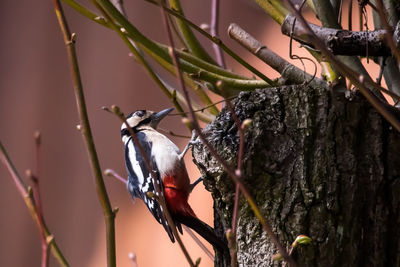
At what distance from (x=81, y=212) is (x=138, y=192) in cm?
47

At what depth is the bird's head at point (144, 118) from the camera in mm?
2773

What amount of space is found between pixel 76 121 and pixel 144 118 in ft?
1.22

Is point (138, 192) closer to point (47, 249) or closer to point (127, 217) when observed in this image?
point (127, 217)

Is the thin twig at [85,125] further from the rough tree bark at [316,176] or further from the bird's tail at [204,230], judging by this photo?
the bird's tail at [204,230]

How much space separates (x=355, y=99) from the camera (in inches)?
57.4

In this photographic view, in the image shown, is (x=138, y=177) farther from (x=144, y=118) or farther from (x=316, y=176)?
Result: (x=316, y=176)

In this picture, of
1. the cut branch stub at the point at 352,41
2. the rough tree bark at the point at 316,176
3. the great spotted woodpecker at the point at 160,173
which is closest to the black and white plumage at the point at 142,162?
the great spotted woodpecker at the point at 160,173

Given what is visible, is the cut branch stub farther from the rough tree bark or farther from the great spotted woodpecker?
the great spotted woodpecker

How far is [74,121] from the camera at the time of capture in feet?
10.0

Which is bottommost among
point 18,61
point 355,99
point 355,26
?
point 355,99

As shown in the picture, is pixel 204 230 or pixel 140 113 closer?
pixel 204 230

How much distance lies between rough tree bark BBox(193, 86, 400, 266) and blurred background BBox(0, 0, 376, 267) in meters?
1.15

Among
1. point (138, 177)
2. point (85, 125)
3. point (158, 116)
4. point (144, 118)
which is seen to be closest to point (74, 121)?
point (144, 118)

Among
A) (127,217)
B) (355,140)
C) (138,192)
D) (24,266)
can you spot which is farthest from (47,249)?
(24,266)
